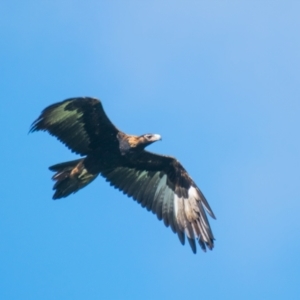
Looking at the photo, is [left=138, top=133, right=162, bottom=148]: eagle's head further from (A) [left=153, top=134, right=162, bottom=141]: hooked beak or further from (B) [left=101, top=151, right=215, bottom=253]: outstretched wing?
(B) [left=101, top=151, right=215, bottom=253]: outstretched wing

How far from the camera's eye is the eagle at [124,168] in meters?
18.3

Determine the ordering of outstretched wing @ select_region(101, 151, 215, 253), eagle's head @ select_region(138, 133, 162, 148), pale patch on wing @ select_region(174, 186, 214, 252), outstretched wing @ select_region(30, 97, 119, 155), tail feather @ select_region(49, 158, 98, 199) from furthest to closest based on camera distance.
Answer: outstretched wing @ select_region(101, 151, 215, 253), pale patch on wing @ select_region(174, 186, 214, 252), eagle's head @ select_region(138, 133, 162, 148), tail feather @ select_region(49, 158, 98, 199), outstretched wing @ select_region(30, 97, 119, 155)

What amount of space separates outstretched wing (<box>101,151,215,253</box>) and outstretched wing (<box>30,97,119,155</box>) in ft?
3.25

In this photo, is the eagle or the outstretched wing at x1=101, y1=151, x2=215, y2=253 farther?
the outstretched wing at x1=101, y1=151, x2=215, y2=253

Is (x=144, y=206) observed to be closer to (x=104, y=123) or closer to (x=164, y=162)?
(x=164, y=162)

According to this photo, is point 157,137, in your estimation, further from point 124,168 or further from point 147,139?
point 124,168

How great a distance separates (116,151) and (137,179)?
139 centimetres

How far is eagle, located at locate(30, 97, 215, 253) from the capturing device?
18266mm

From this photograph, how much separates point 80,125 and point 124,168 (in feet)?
5.81

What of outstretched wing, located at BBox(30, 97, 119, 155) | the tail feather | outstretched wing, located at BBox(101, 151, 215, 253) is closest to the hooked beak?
outstretched wing, located at BBox(30, 97, 119, 155)

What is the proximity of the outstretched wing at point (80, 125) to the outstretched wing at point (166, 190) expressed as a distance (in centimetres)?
99

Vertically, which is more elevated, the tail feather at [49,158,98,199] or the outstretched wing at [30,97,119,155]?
the outstretched wing at [30,97,119,155]

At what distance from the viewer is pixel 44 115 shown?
18.0m

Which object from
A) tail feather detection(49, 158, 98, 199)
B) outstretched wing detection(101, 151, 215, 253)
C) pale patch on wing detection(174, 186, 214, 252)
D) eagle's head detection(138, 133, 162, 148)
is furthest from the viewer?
outstretched wing detection(101, 151, 215, 253)
